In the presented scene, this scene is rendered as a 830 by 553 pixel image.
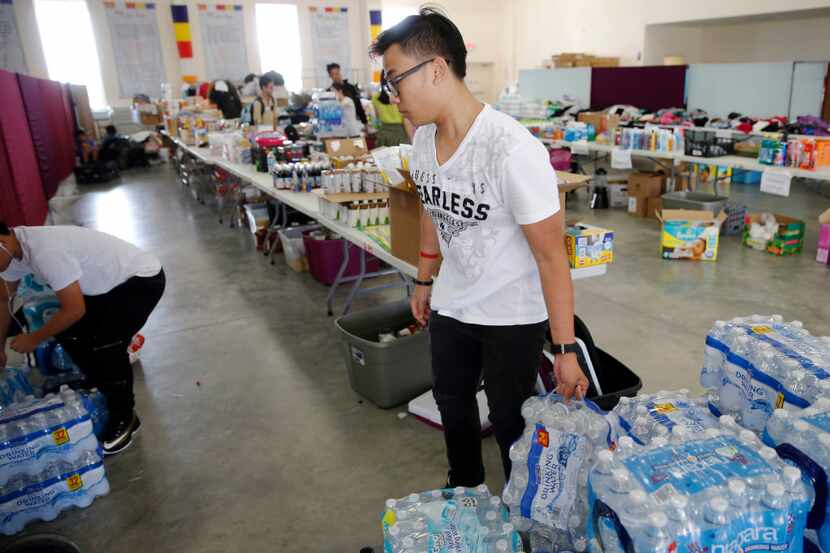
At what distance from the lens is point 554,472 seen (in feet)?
4.53

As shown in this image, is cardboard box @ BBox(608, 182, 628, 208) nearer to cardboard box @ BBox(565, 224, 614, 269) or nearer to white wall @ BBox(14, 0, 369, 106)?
cardboard box @ BBox(565, 224, 614, 269)

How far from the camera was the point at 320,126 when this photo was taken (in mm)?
5863

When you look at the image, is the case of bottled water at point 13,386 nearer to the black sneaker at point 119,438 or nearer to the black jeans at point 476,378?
the black sneaker at point 119,438

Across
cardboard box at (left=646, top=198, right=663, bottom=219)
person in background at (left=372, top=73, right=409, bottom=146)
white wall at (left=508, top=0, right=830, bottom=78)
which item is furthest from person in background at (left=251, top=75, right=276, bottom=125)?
white wall at (left=508, top=0, right=830, bottom=78)

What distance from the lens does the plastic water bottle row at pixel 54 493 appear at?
89.7 inches

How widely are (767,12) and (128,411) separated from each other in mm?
11101

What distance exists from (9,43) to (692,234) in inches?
545

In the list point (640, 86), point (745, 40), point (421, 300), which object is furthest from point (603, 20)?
point (421, 300)

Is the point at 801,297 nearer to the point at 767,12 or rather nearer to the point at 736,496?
the point at 736,496

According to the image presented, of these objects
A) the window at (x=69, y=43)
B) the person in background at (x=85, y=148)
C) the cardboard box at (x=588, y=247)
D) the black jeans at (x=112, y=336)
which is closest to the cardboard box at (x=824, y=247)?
the cardboard box at (x=588, y=247)

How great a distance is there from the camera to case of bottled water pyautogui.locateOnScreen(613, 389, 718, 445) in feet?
4.61

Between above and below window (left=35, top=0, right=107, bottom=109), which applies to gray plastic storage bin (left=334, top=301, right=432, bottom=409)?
below

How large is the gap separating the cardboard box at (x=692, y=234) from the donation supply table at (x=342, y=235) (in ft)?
7.73

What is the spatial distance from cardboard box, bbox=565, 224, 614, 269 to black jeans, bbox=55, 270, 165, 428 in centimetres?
188
